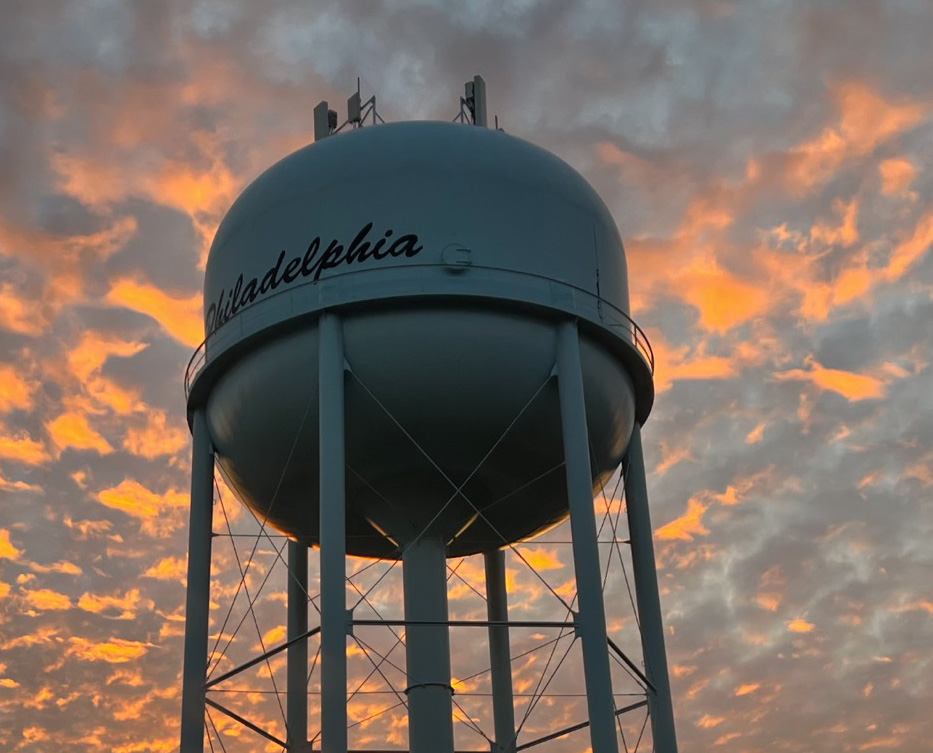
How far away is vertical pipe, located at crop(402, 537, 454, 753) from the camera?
17781 millimetres

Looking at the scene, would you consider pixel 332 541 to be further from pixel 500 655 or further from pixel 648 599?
pixel 500 655

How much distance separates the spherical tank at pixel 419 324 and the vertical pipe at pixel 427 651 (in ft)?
1.58

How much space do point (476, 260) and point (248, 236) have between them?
3.27m

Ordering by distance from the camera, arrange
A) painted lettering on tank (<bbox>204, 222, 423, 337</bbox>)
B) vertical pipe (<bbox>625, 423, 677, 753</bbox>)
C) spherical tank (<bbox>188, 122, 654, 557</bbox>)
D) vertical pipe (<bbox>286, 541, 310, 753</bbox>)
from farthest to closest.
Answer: vertical pipe (<bbox>286, 541, 310, 753</bbox>), vertical pipe (<bbox>625, 423, 677, 753</bbox>), painted lettering on tank (<bbox>204, 222, 423, 337</bbox>), spherical tank (<bbox>188, 122, 654, 557</bbox>)

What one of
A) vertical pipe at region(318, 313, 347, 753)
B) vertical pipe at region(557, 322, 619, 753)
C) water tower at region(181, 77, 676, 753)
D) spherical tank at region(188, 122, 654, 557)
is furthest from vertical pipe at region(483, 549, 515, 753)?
vertical pipe at region(318, 313, 347, 753)

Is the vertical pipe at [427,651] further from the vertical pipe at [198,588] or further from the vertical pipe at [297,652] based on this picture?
the vertical pipe at [198,588]

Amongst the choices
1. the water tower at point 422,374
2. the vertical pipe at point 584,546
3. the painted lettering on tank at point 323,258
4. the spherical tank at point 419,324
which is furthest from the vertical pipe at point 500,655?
the painted lettering on tank at point 323,258

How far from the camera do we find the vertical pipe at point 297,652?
19391 mm

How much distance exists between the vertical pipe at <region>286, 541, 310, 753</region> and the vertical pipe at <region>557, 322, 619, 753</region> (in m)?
5.38

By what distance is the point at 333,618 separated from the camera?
594 inches

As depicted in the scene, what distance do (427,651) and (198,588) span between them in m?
3.18

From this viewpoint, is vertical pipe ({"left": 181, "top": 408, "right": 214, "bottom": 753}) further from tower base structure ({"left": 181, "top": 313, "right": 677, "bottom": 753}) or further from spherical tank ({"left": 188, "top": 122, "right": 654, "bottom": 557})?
spherical tank ({"left": 188, "top": 122, "right": 654, "bottom": 557})

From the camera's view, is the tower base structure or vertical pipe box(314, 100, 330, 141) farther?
vertical pipe box(314, 100, 330, 141)

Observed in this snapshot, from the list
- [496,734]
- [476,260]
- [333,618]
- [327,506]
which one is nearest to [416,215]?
[476,260]
